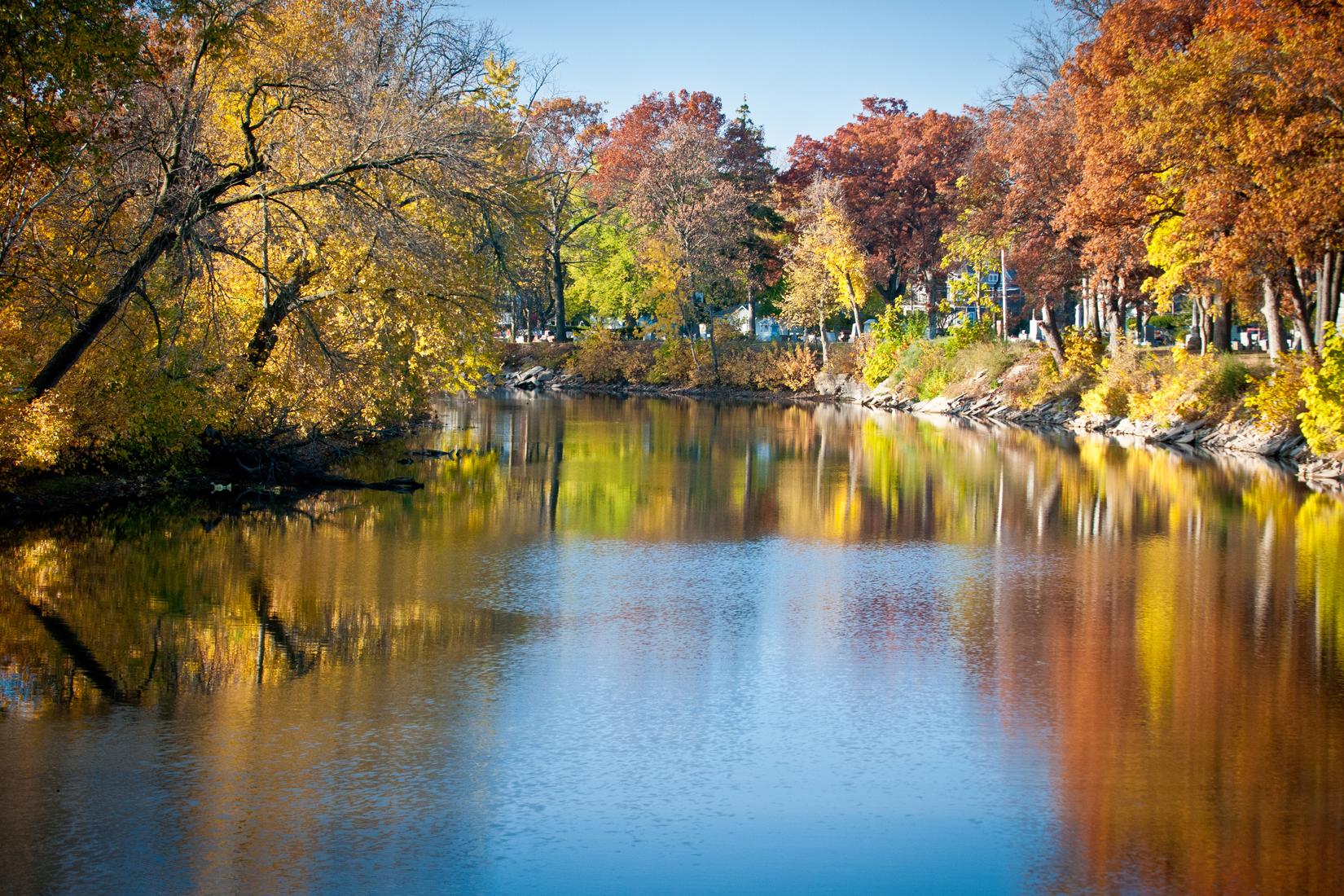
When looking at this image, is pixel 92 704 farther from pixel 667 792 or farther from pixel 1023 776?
pixel 1023 776

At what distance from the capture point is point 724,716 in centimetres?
1167

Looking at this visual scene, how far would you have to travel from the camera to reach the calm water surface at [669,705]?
338 inches

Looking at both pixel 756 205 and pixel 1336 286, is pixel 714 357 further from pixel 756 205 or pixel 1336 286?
pixel 1336 286

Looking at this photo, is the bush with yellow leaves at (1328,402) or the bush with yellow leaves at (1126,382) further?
the bush with yellow leaves at (1126,382)

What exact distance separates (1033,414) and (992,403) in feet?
11.5

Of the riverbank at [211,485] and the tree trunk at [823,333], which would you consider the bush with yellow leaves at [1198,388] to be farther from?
the tree trunk at [823,333]

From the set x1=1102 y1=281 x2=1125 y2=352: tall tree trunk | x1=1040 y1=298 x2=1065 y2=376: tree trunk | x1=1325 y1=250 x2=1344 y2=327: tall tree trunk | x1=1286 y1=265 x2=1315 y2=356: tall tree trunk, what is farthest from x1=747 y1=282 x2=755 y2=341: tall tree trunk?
x1=1325 y1=250 x2=1344 y2=327: tall tree trunk

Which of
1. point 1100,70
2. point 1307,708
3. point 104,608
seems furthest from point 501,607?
point 1100,70

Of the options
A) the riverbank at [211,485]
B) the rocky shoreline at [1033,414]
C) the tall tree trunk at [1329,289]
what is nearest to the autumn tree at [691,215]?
the rocky shoreline at [1033,414]

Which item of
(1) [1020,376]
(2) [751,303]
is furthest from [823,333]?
(1) [1020,376]

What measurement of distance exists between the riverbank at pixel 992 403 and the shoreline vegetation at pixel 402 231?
202 millimetres

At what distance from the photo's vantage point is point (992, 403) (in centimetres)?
5575

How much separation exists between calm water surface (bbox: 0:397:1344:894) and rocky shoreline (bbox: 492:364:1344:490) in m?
13.2

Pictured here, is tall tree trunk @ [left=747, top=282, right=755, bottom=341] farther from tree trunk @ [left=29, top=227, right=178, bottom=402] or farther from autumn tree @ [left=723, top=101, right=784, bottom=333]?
tree trunk @ [left=29, top=227, right=178, bottom=402]
